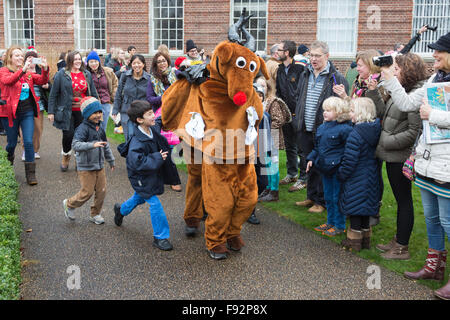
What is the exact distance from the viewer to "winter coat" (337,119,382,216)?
15.8 feet

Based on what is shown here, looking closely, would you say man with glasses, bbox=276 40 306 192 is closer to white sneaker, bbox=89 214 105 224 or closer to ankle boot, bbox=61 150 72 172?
white sneaker, bbox=89 214 105 224

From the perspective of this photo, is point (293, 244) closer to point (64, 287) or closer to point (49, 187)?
point (64, 287)

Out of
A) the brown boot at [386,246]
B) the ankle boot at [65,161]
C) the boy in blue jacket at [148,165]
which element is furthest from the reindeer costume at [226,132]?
the ankle boot at [65,161]

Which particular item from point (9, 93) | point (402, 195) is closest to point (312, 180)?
point (402, 195)

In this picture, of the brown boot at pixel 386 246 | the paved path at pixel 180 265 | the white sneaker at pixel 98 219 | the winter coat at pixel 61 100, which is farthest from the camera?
the winter coat at pixel 61 100

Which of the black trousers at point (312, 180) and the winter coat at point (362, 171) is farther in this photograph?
the black trousers at point (312, 180)

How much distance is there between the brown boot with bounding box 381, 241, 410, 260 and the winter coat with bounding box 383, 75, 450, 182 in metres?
1.11

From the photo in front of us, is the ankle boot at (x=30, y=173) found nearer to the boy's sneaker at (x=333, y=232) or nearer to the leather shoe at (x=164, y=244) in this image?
the leather shoe at (x=164, y=244)

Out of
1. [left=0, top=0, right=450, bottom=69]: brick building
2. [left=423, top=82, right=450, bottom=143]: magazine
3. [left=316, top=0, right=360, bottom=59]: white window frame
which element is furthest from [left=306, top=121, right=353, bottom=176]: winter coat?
[left=316, top=0, right=360, bottom=59]: white window frame

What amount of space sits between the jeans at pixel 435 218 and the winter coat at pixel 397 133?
56cm

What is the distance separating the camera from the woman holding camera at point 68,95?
7875 mm

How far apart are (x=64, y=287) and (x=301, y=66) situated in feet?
16.0

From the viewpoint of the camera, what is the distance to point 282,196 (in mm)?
7062

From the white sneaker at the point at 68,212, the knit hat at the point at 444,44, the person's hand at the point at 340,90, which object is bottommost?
the white sneaker at the point at 68,212
